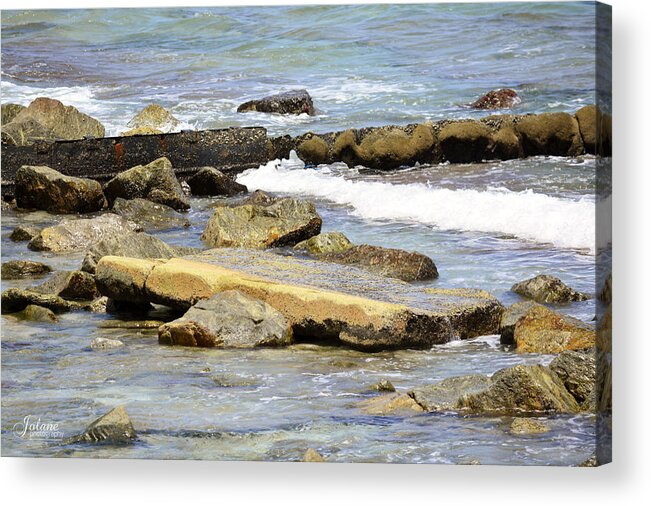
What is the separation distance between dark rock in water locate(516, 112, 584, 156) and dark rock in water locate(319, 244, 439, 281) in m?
0.80

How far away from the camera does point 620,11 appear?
22.0ft

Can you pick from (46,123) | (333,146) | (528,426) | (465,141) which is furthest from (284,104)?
(528,426)

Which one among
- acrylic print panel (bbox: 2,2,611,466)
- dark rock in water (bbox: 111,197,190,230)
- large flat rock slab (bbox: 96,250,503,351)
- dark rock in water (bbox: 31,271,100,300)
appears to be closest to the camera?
acrylic print panel (bbox: 2,2,611,466)

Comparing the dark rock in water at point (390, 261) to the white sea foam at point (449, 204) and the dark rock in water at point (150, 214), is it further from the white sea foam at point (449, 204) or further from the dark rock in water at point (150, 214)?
the dark rock in water at point (150, 214)

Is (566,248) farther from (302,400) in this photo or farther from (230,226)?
(230,226)

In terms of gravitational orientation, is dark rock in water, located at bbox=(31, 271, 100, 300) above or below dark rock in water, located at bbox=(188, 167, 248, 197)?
below

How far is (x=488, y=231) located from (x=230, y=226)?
156 cm

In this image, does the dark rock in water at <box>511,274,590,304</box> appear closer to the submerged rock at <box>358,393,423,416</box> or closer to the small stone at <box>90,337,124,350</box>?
the submerged rock at <box>358,393,423,416</box>

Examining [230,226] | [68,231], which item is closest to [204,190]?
[230,226]

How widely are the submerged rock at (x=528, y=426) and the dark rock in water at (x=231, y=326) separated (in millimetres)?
1292

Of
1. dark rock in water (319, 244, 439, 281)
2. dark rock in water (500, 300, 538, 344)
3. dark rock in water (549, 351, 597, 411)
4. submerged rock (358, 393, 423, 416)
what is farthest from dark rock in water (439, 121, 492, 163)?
submerged rock (358, 393, 423, 416)

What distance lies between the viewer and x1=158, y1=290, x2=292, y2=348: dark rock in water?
7.25 m

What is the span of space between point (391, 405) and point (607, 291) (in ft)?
3.78

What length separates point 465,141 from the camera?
729 cm
